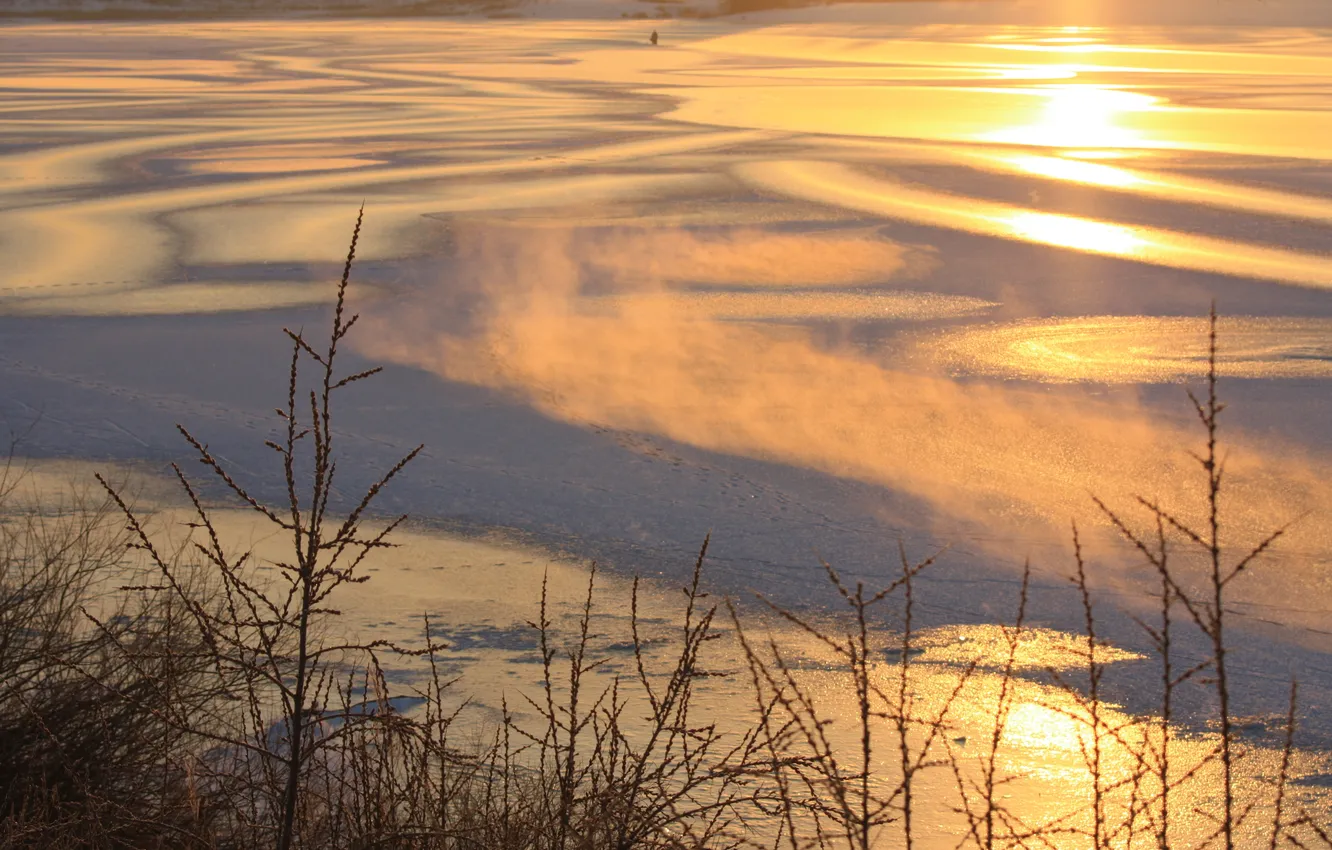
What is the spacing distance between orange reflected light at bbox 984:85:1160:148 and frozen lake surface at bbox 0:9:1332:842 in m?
0.15

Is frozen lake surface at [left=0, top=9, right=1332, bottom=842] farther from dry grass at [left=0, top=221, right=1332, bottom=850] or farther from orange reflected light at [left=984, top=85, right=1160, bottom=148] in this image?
dry grass at [left=0, top=221, right=1332, bottom=850]

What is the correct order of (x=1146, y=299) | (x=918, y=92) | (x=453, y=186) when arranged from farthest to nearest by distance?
(x=918, y=92), (x=453, y=186), (x=1146, y=299)

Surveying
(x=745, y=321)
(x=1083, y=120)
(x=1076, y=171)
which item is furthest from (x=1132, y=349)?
(x=1083, y=120)

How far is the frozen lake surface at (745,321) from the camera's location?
20.4 feet

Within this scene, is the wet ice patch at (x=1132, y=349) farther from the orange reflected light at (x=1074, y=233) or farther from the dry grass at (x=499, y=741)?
the dry grass at (x=499, y=741)

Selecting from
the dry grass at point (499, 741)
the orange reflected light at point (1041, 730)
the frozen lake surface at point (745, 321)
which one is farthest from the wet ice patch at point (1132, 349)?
the orange reflected light at point (1041, 730)

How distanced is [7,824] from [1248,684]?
3574mm

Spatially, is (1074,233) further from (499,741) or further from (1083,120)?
(499,741)

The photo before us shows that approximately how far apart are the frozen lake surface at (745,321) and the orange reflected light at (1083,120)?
152mm

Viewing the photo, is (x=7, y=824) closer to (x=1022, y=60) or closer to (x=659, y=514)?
(x=659, y=514)

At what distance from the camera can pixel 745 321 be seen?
31.0 feet

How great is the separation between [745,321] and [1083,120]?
42.3ft

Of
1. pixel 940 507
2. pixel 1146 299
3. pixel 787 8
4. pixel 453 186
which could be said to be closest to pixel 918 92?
pixel 453 186

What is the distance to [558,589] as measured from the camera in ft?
18.5
